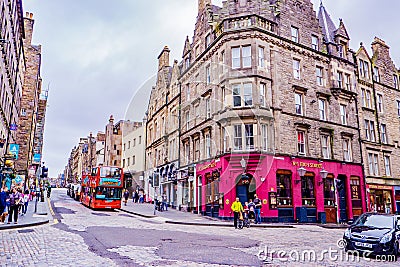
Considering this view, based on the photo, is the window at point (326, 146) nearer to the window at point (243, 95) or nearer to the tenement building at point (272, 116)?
the tenement building at point (272, 116)

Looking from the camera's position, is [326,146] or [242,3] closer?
[242,3]

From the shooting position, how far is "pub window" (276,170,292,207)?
979 inches

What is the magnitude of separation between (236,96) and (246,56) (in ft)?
11.6

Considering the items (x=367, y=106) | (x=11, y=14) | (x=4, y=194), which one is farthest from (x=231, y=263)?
(x=367, y=106)

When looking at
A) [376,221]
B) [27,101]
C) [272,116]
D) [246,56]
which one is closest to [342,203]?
[272,116]

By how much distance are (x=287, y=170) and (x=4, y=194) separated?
19.2 meters

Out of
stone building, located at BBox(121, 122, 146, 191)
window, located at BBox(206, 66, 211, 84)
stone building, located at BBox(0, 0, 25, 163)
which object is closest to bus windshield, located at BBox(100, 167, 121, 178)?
stone building, located at BBox(0, 0, 25, 163)

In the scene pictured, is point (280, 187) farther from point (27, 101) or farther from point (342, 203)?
point (27, 101)

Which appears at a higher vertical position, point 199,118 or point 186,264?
point 199,118

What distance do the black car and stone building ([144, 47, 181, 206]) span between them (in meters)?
23.7

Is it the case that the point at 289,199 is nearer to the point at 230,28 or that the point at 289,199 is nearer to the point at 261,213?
the point at 261,213

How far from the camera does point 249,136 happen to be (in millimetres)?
25078

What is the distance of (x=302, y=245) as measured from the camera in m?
12.7

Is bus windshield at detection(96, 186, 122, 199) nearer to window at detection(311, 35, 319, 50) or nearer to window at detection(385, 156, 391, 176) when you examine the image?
window at detection(311, 35, 319, 50)
